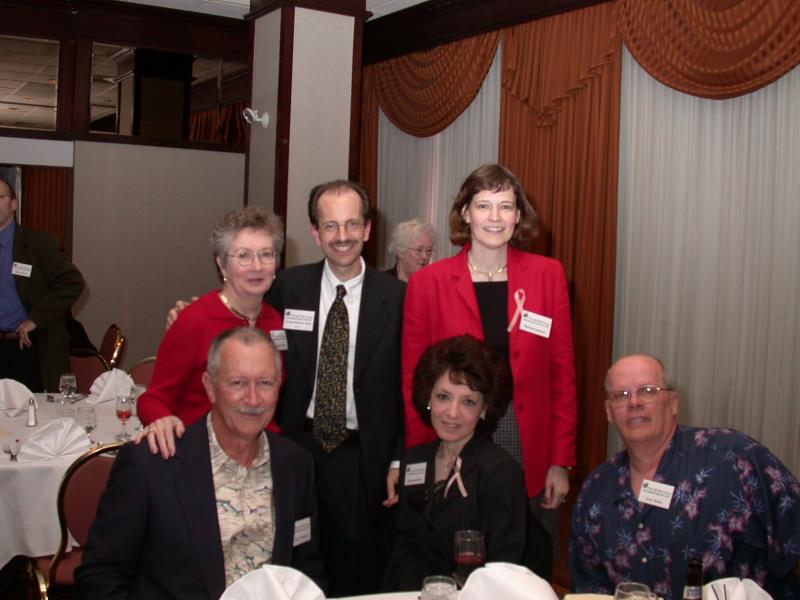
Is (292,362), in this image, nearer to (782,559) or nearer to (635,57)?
(782,559)

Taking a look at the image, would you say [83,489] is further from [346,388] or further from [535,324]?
[535,324]

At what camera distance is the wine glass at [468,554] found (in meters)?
2.13

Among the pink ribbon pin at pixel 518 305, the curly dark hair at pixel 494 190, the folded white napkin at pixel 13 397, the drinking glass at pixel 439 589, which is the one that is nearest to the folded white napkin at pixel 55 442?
the folded white napkin at pixel 13 397

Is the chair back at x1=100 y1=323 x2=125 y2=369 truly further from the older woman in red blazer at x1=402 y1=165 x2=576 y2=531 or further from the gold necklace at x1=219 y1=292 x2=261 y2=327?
the older woman in red blazer at x1=402 y1=165 x2=576 y2=531

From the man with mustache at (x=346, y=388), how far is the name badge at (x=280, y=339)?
2 cm

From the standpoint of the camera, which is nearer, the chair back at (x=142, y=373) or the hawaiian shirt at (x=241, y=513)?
the hawaiian shirt at (x=241, y=513)

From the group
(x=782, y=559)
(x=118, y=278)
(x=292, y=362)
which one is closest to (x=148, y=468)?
(x=292, y=362)

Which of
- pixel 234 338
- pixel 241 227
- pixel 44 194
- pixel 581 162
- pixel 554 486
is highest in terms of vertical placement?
pixel 581 162

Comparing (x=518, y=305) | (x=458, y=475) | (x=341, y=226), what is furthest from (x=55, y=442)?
(x=518, y=305)

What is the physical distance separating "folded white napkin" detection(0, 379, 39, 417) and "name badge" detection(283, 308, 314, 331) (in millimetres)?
2034

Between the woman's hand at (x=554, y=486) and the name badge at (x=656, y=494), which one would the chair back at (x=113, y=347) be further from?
the name badge at (x=656, y=494)

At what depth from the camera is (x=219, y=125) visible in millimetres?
9320

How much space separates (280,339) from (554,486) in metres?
0.99

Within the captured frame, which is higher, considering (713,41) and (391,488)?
(713,41)
